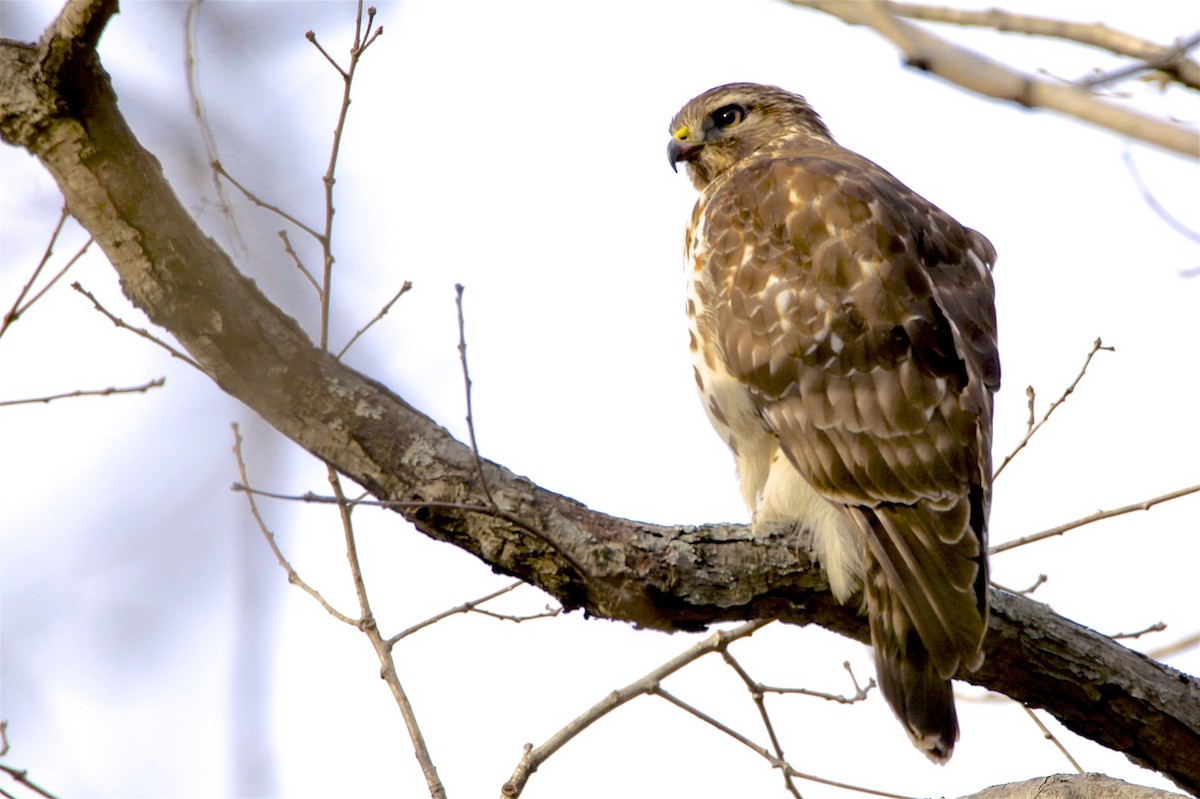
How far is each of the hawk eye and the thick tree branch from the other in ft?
9.10

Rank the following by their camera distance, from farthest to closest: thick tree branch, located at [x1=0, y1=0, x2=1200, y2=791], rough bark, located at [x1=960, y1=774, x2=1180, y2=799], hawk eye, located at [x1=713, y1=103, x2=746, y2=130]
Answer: hawk eye, located at [x1=713, y1=103, x2=746, y2=130], rough bark, located at [x1=960, y1=774, x2=1180, y2=799], thick tree branch, located at [x1=0, y1=0, x2=1200, y2=791]

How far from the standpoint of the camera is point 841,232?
14.8ft

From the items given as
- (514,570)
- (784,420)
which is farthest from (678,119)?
(514,570)

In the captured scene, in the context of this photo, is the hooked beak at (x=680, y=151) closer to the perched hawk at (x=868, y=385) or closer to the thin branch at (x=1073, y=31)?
the perched hawk at (x=868, y=385)

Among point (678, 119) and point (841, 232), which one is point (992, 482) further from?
point (678, 119)

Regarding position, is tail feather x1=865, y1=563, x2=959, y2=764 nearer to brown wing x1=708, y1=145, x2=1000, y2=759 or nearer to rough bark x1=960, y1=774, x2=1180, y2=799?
brown wing x1=708, y1=145, x2=1000, y2=759

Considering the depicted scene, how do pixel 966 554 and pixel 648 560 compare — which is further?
pixel 966 554

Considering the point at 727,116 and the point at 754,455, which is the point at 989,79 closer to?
the point at 754,455

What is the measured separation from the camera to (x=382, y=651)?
12.4ft

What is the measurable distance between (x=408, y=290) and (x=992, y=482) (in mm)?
2014

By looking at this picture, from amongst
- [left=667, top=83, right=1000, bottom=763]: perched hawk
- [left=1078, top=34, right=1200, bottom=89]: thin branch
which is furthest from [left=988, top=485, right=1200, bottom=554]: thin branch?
[left=1078, top=34, right=1200, bottom=89]: thin branch

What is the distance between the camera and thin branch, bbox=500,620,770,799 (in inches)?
135

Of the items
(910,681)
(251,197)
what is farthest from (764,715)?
(251,197)

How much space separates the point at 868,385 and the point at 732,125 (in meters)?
2.17
